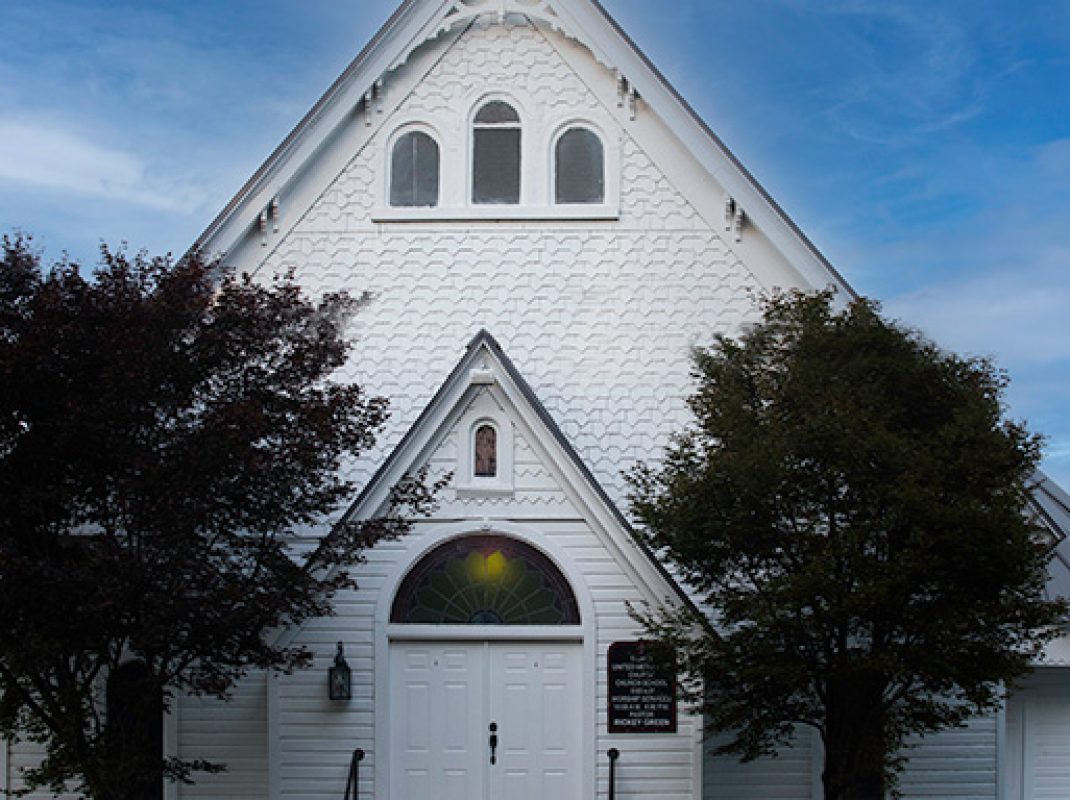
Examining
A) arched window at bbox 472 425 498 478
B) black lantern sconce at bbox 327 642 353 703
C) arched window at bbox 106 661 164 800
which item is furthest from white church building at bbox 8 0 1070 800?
arched window at bbox 106 661 164 800

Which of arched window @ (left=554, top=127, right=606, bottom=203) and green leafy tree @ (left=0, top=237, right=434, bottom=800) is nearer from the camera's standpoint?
green leafy tree @ (left=0, top=237, right=434, bottom=800)

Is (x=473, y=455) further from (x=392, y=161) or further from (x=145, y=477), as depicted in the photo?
(x=392, y=161)

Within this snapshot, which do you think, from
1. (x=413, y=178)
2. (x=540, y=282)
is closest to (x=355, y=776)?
(x=540, y=282)

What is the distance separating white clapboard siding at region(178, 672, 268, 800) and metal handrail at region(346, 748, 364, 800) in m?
2.10

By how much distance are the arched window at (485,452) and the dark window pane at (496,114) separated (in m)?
4.92

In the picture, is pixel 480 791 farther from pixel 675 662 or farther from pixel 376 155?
pixel 376 155

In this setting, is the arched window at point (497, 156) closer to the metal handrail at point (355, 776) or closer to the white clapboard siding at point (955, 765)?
the metal handrail at point (355, 776)

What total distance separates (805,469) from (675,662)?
2.60m

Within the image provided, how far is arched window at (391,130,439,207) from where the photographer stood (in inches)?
739

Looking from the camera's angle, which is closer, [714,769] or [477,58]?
[714,769]

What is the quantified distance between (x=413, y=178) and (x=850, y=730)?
8.95 metres

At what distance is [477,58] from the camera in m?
18.8

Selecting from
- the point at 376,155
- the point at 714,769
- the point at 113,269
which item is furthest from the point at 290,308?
the point at 714,769

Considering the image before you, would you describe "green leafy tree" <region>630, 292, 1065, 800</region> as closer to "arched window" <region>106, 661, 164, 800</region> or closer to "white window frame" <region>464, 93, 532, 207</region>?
"white window frame" <region>464, 93, 532, 207</region>
